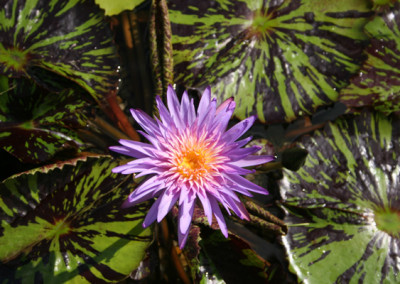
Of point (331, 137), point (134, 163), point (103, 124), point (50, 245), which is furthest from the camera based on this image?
point (103, 124)

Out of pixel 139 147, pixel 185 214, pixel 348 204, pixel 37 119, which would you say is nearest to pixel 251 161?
pixel 185 214

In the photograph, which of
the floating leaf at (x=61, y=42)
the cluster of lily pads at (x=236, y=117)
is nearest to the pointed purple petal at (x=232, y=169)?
the cluster of lily pads at (x=236, y=117)

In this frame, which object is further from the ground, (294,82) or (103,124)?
(103,124)

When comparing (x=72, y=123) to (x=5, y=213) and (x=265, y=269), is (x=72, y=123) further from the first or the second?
(x=265, y=269)

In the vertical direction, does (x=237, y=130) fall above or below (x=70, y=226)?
below

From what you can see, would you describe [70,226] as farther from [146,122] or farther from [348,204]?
[348,204]

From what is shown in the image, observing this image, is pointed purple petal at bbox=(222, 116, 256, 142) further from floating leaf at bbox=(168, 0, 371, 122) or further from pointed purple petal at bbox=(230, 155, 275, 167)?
floating leaf at bbox=(168, 0, 371, 122)

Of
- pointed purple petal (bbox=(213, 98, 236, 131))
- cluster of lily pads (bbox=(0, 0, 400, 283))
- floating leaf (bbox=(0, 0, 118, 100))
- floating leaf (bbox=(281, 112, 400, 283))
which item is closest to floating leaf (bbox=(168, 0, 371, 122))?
cluster of lily pads (bbox=(0, 0, 400, 283))

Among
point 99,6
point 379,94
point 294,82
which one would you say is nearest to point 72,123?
point 99,6
